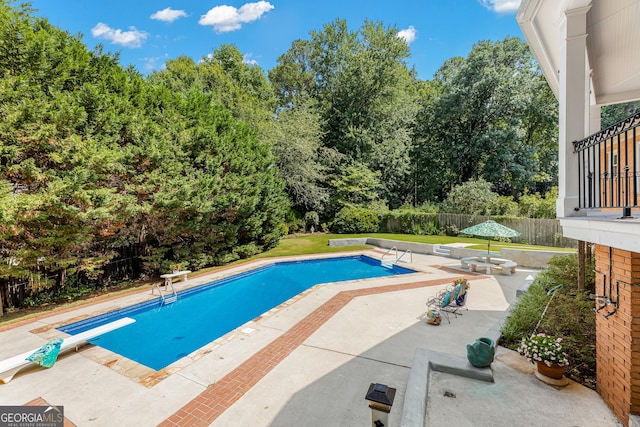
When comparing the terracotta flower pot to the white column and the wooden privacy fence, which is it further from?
the wooden privacy fence

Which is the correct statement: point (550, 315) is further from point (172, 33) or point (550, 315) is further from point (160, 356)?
point (172, 33)

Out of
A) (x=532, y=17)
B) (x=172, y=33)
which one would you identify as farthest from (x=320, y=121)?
(x=532, y=17)

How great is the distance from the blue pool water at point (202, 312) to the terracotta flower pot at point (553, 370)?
7.09 metres

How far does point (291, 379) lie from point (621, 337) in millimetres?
4706

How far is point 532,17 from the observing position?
175 inches

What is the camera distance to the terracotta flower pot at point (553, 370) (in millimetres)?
4328

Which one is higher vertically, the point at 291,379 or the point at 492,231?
the point at 492,231

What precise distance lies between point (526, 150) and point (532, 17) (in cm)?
2529

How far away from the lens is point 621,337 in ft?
11.8

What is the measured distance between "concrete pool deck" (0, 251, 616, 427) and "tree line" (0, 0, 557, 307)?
11.0ft

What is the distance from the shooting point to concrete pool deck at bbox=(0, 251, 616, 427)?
423cm

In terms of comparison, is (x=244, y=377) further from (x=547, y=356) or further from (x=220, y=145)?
→ (x=220, y=145)

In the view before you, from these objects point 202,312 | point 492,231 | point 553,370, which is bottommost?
point 202,312

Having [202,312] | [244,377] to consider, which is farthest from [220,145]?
[244,377]
